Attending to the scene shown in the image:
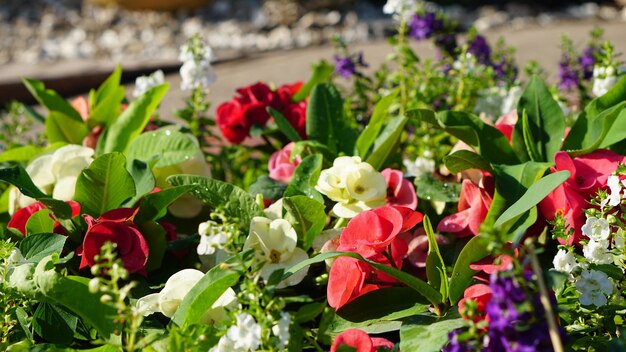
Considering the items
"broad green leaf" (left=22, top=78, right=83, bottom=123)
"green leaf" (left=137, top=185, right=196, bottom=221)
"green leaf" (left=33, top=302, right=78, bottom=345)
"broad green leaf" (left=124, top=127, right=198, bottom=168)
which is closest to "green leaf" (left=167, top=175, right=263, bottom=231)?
"green leaf" (left=137, top=185, right=196, bottom=221)

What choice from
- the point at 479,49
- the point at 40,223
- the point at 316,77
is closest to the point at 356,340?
the point at 40,223

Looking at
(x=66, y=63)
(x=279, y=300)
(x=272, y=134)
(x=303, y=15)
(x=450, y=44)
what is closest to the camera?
(x=279, y=300)

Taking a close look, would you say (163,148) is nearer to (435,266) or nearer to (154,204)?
(154,204)

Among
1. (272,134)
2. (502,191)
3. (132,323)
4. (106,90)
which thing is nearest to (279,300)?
(132,323)

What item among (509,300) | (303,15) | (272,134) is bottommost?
(303,15)

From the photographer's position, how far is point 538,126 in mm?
1398

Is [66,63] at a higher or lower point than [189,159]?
lower

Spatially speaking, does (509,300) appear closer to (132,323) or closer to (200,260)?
(132,323)

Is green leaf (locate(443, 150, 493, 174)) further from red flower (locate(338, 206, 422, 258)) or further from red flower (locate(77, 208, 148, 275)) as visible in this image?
red flower (locate(77, 208, 148, 275))

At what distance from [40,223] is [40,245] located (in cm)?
8

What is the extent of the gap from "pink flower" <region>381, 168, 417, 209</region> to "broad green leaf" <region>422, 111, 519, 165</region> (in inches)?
4.6

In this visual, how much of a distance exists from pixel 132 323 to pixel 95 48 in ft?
15.5

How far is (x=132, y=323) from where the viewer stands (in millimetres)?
845

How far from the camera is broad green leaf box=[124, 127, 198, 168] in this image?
1395 millimetres
